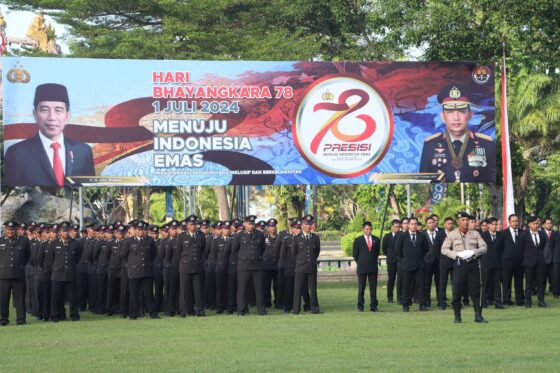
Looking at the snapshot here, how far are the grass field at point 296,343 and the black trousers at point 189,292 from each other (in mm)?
573

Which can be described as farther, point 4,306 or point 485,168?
point 485,168

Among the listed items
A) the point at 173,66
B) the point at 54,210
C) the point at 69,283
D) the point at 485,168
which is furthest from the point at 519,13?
the point at 54,210

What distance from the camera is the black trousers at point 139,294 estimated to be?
1928 cm

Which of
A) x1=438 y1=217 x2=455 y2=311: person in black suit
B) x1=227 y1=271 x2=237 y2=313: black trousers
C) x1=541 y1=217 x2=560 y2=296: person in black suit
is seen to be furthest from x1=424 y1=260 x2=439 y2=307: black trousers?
x1=227 y1=271 x2=237 y2=313: black trousers

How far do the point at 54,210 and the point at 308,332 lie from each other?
3149 cm

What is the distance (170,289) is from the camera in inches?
779

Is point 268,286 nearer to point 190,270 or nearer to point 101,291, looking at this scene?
point 190,270

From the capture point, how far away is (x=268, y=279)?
20.8m

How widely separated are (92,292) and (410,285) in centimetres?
637

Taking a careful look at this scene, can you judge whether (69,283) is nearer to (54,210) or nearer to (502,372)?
(502,372)

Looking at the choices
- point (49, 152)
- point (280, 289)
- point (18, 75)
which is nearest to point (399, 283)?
point (280, 289)

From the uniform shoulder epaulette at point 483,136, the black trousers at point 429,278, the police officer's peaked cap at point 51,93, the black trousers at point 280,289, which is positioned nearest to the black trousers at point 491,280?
the black trousers at point 429,278

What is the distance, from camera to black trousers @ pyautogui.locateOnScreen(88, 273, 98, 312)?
21328mm

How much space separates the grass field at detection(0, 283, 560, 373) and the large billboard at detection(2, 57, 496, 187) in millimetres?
5503
